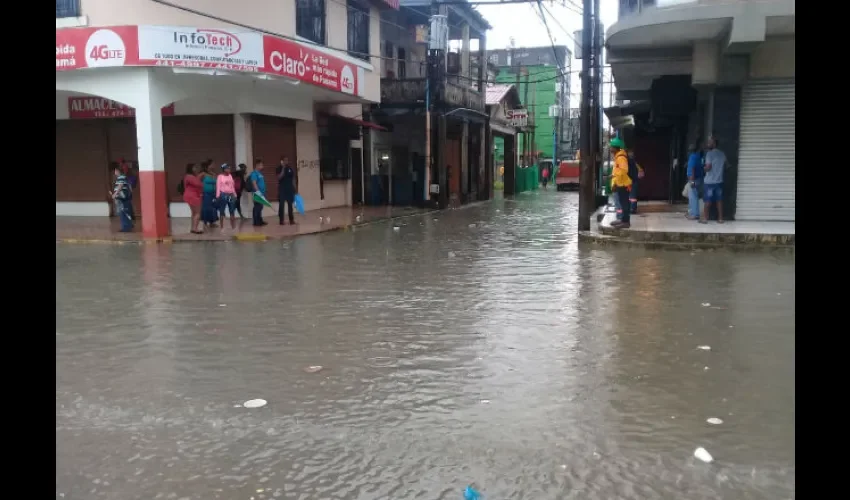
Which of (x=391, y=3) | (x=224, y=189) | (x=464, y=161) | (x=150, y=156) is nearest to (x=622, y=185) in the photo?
(x=224, y=189)

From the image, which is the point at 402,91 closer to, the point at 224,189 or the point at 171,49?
the point at 224,189

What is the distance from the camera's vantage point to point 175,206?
19375 mm

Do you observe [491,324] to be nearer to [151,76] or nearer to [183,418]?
[183,418]

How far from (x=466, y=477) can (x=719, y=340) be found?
11.3ft

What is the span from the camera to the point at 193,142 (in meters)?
19.1

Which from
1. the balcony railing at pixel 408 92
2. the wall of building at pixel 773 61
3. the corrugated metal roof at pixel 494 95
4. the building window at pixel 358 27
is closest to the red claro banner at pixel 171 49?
the building window at pixel 358 27

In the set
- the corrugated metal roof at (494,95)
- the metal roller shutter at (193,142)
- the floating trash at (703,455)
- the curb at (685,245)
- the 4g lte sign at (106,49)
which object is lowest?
the floating trash at (703,455)

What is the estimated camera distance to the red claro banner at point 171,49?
45.8 ft

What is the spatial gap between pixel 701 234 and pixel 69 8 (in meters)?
14.2

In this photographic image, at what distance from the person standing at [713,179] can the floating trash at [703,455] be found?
37.0ft

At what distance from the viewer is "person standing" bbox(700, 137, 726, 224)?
14.0m

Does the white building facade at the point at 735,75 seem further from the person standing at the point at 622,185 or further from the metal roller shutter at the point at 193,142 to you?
the metal roller shutter at the point at 193,142

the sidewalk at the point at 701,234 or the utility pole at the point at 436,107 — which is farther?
the utility pole at the point at 436,107

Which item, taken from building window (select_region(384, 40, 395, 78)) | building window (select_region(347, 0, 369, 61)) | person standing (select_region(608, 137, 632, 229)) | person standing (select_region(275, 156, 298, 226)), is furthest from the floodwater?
building window (select_region(384, 40, 395, 78))
